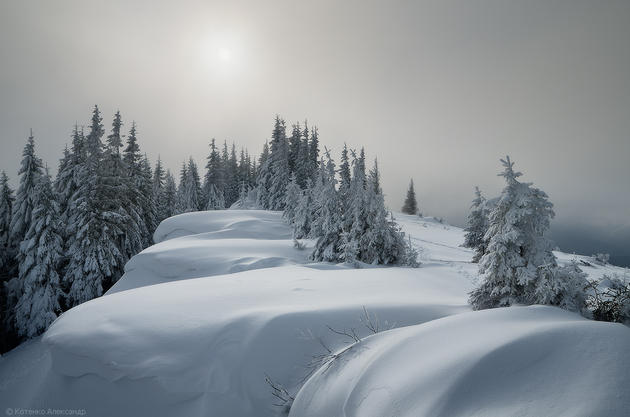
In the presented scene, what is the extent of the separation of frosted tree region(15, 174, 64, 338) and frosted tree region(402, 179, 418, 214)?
6341 cm

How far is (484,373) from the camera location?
3.17 metres

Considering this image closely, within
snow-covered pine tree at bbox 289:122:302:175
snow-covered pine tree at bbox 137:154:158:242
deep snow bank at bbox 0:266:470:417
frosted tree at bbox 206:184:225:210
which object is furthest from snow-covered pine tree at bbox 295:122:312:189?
deep snow bank at bbox 0:266:470:417

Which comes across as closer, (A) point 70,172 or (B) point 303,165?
(A) point 70,172

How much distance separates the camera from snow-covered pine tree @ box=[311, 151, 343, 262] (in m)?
16.9

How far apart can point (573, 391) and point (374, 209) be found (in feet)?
47.0

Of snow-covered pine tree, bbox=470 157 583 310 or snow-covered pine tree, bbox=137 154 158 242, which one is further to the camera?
snow-covered pine tree, bbox=137 154 158 242

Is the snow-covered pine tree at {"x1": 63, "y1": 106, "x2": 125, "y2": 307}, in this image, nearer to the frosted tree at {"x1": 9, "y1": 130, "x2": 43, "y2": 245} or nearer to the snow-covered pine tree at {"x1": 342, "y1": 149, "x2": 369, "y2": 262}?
the frosted tree at {"x1": 9, "y1": 130, "x2": 43, "y2": 245}

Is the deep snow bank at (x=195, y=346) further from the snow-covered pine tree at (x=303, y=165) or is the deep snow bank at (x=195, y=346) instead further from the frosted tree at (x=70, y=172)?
the snow-covered pine tree at (x=303, y=165)

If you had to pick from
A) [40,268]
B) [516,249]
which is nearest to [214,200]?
[40,268]

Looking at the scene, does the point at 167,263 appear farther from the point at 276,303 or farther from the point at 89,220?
the point at 89,220

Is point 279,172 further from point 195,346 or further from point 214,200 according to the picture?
point 195,346

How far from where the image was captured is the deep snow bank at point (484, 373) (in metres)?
2.66

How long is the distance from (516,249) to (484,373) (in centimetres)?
474

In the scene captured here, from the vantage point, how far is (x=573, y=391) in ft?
8.70
